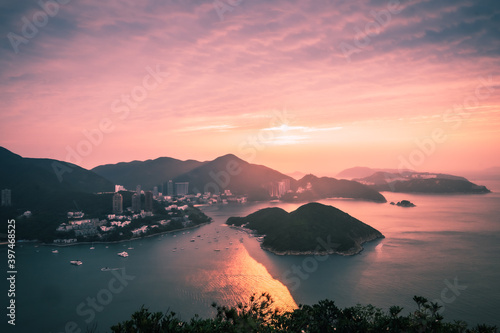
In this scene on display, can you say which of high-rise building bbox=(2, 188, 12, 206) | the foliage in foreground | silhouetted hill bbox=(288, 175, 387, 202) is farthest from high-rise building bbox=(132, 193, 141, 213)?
silhouetted hill bbox=(288, 175, 387, 202)

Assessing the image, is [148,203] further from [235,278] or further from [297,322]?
[297,322]

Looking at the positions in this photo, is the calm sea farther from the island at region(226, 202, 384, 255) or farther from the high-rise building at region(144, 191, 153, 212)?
the high-rise building at region(144, 191, 153, 212)

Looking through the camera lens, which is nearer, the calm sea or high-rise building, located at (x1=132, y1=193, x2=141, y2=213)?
the calm sea

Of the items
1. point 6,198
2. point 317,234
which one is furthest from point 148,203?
point 317,234

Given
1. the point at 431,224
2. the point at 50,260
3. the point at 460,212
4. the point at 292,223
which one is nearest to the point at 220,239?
the point at 292,223

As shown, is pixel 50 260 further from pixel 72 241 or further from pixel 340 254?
pixel 340 254

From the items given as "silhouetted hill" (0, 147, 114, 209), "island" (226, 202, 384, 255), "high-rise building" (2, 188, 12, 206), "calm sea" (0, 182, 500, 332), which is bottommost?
"calm sea" (0, 182, 500, 332)
